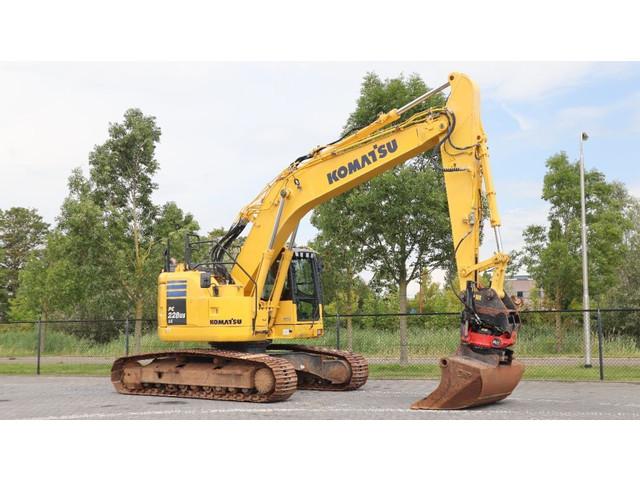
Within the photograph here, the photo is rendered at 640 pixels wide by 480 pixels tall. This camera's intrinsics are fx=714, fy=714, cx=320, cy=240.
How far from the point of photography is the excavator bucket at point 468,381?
10406 millimetres

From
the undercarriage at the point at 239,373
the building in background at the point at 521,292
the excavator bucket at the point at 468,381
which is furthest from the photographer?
the building in background at the point at 521,292

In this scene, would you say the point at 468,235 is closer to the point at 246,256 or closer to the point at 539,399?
the point at 539,399

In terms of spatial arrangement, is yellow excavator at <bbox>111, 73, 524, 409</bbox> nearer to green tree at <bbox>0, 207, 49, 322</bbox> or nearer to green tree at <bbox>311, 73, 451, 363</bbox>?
green tree at <bbox>311, 73, 451, 363</bbox>

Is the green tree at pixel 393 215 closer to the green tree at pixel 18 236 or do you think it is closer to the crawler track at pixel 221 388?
the crawler track at pixel 221 388

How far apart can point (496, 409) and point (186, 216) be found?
50.0 feet

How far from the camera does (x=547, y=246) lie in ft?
78.0

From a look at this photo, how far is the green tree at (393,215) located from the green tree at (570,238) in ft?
20.8

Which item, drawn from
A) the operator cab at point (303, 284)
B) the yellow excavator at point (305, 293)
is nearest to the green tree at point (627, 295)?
the operator cab at point (303, 284)

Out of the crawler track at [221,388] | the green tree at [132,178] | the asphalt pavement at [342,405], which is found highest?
the green tree at [132,178]

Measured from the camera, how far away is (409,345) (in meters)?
22.2

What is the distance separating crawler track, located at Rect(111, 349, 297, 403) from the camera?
Result: 40.4 feet

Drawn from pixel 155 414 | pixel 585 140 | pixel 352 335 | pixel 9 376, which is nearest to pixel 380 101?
pixel 585 140

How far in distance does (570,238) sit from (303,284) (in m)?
12.7

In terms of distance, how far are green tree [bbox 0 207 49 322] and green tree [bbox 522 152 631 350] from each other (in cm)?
4424
